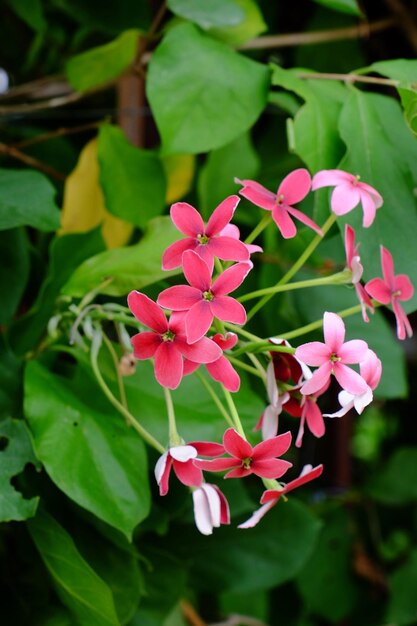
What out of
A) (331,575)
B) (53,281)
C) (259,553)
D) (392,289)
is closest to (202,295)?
(392,289)

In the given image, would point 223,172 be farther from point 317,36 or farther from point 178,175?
point 317,36

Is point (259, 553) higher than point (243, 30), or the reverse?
point (243, 30)

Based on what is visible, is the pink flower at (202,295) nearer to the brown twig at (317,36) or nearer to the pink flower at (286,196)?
the pink flower at (286,196)

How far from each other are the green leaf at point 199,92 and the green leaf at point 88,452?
0.21 m

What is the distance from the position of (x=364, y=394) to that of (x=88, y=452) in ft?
0.63

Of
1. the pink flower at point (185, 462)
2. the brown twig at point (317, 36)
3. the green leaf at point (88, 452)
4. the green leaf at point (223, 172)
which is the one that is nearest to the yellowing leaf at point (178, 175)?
the green leaf at point (223, 172)

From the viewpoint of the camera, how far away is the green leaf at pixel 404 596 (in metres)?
1.02

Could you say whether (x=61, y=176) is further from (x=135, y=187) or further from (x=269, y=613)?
(x=269, y=613)

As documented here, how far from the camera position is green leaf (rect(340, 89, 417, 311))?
1.80 ft

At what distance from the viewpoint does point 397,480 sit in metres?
1.14

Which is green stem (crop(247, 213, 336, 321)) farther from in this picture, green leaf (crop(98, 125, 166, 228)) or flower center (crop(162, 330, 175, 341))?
green leaf (crop(98, 125, 166, 228))

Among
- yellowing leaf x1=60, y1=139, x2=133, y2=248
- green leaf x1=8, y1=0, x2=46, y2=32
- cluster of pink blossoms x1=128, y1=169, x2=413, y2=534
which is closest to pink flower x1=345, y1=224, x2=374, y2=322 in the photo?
cluster of pink blossoms x1=128, y1=169, x2=413, y2=534

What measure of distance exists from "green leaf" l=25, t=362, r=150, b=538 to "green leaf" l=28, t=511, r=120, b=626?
47 millimetres

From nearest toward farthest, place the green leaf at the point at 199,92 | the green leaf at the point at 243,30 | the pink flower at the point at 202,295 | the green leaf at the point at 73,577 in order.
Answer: the pink flower at the point at 202,295 < the green leaf at the point at 73,577 < the green leaf at the point at 199,92 < the green leaf at the point at 243,30
